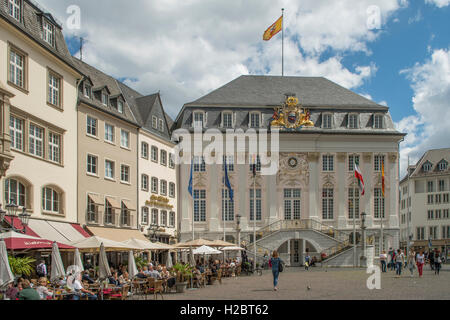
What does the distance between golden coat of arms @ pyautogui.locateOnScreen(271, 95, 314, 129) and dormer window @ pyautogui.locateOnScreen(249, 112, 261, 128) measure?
1.35 metres

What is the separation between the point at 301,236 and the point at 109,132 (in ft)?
71.3

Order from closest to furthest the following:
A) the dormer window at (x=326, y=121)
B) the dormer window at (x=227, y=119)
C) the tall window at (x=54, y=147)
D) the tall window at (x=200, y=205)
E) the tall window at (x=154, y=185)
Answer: the tall window at (x=54, y=147), the tall window at (x=154, y=185), the tall window at (x=200, y=205), the dormer window at (x=227, y=119), the dormer window at (x=326, y=121)

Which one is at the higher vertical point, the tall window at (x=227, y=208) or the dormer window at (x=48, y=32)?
the dormer window at (x=48, y=32)

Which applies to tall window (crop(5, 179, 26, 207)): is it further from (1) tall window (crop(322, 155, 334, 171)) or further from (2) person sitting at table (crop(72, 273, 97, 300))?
(1) tall window (crop(322, 155, 334, 171))

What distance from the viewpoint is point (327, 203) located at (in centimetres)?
5953

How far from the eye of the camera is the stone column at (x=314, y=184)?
2313 inches

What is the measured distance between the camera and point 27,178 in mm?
30734

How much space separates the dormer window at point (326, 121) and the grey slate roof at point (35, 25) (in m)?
29.2

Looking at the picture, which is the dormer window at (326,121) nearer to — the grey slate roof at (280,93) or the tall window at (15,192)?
the grey slate roof at (280,93)

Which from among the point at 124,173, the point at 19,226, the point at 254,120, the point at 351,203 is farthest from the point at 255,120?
the point at 19,226

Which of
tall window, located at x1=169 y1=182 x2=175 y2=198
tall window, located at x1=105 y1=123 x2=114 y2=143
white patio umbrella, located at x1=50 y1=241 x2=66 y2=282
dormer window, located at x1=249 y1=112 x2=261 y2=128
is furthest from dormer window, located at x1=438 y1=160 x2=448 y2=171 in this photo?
white patio umbrella, located at x1=50 y1=241 x2=66 y2=282

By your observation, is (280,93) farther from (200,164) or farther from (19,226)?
(19,226)

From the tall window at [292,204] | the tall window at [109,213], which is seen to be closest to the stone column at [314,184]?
the tall window at [292,204]

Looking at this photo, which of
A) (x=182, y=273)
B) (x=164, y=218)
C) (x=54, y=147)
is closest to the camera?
(x=182, y=273)
